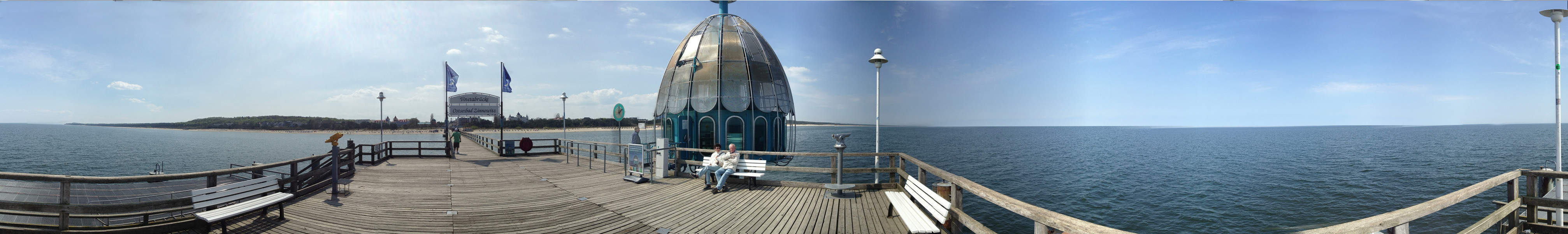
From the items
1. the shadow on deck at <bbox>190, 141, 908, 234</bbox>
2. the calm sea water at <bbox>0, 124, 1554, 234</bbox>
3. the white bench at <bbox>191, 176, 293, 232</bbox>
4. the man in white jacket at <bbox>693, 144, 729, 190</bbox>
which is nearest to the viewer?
the white bench at <bbox>191, 176, 293, 232</bbox>

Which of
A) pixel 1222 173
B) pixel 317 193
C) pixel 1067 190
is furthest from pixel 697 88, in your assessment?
pixel 1222 173

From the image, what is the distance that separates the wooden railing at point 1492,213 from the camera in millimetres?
2891

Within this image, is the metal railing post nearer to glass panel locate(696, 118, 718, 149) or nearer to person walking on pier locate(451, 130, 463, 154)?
glass panel locate(696, 118, 718, 149)

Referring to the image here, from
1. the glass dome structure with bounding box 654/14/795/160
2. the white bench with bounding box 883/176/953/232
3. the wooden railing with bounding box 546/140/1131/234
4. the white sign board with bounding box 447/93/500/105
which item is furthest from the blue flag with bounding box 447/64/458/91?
the white bench with bounding box 883/176/953/232

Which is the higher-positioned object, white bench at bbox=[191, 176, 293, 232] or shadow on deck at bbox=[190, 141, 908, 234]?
white bench at bbox=[191, 176, 293, 232]

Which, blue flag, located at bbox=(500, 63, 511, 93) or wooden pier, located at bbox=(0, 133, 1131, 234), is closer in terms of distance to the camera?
wooden pier, located at bbox=(0, 133, 1131, 234)

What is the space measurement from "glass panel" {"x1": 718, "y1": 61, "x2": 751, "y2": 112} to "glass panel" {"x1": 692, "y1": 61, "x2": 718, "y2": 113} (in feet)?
0.77

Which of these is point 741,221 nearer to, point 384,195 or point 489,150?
point 384,195

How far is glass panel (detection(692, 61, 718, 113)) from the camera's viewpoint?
16219 mm

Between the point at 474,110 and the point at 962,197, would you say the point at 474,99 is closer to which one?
the point at 474,110

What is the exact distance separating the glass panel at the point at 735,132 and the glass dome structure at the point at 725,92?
0.02 m

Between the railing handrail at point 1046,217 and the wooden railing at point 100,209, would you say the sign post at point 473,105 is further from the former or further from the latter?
the railing handrail at point 1046,217

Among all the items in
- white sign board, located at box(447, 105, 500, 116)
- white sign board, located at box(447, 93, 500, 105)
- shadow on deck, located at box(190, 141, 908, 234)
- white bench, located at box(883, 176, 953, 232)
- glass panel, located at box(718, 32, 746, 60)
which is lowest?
shadow on deck, located at box(190, 141, 908, 234)

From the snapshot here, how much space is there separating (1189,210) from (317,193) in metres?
20.8
